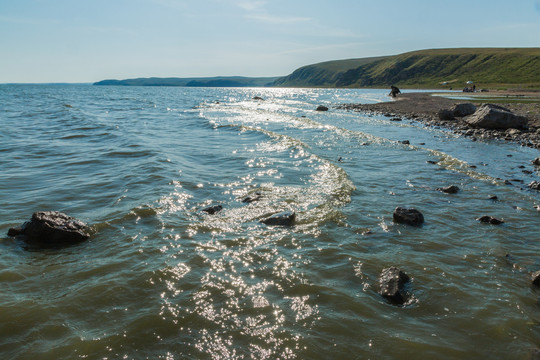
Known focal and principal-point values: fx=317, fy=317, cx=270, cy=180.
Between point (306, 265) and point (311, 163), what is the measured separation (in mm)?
10961

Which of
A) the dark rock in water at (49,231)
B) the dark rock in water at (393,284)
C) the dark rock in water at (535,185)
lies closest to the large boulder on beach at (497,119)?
the dark rock in water at (535,185)

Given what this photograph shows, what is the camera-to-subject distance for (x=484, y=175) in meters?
14.8

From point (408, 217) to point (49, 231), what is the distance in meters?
9.89

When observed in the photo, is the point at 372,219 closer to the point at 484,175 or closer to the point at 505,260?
the point at 505,260

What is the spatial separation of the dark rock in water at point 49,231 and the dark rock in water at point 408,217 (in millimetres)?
8882

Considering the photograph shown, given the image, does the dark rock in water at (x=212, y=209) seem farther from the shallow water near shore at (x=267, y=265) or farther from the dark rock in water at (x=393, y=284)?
the dark rock in water at (x=393, y=284)

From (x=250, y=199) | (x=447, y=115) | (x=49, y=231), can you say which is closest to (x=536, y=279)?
(x=250, y=199)

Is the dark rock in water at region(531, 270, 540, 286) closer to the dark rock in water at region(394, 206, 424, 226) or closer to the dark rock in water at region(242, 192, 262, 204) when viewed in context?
the dark rock in water at region(394, 206, 424, 226)

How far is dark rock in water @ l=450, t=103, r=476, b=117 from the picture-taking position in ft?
114

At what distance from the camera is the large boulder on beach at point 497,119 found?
87.4 ft

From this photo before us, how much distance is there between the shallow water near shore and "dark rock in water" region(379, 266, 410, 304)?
181 millimetres

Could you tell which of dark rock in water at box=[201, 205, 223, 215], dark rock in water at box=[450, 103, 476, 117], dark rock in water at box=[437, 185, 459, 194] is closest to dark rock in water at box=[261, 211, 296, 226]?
dark rock in water at box=[201, 205, 223, 215]

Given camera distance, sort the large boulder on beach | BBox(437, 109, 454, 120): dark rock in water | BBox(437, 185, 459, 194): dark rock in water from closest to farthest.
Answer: BBox(437, 185, 459, 194): dark rock in water, the large boulder on beach, BBox(437, 109, 454, 120): dark rock in water

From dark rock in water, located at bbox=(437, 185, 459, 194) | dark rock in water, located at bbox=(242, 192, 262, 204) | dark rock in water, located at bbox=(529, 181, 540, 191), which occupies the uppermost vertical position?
dark rock in water, located at bbox=(529, 181, 540, 191)
